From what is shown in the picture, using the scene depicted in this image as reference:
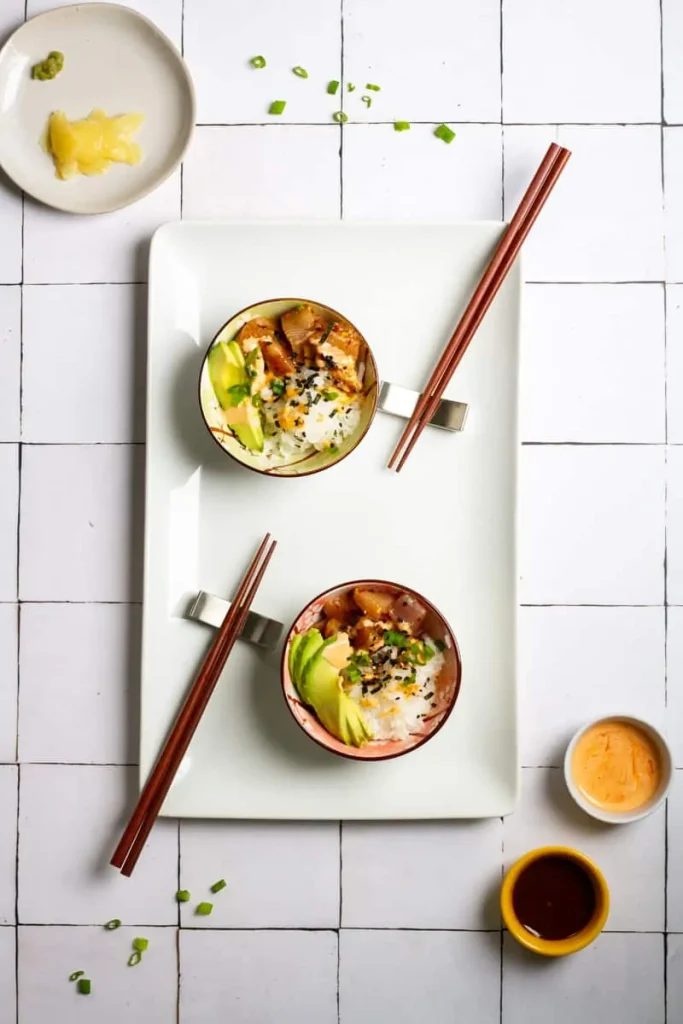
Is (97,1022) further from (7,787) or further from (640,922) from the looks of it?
(640,922)

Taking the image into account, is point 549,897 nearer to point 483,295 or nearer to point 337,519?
point 337,519

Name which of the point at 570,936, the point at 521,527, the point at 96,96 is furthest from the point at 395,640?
the point at 96,96

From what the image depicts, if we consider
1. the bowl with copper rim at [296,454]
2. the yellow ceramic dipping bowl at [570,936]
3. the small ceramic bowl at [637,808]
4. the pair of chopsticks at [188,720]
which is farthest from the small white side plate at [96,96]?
the yellow ceramic dipping bowl at [570,936]

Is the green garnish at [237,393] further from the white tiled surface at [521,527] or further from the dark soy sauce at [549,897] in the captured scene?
the dark soy sauce at [549,897]

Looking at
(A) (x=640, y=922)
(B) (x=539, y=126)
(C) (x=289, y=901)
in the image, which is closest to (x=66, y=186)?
(B) (x=539, y=126)

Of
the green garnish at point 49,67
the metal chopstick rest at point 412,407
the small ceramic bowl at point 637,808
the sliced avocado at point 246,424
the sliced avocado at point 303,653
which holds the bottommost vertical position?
the small ceramic bowl at point 637,808

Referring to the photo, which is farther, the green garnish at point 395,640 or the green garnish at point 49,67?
the green garnish at point 49,67
